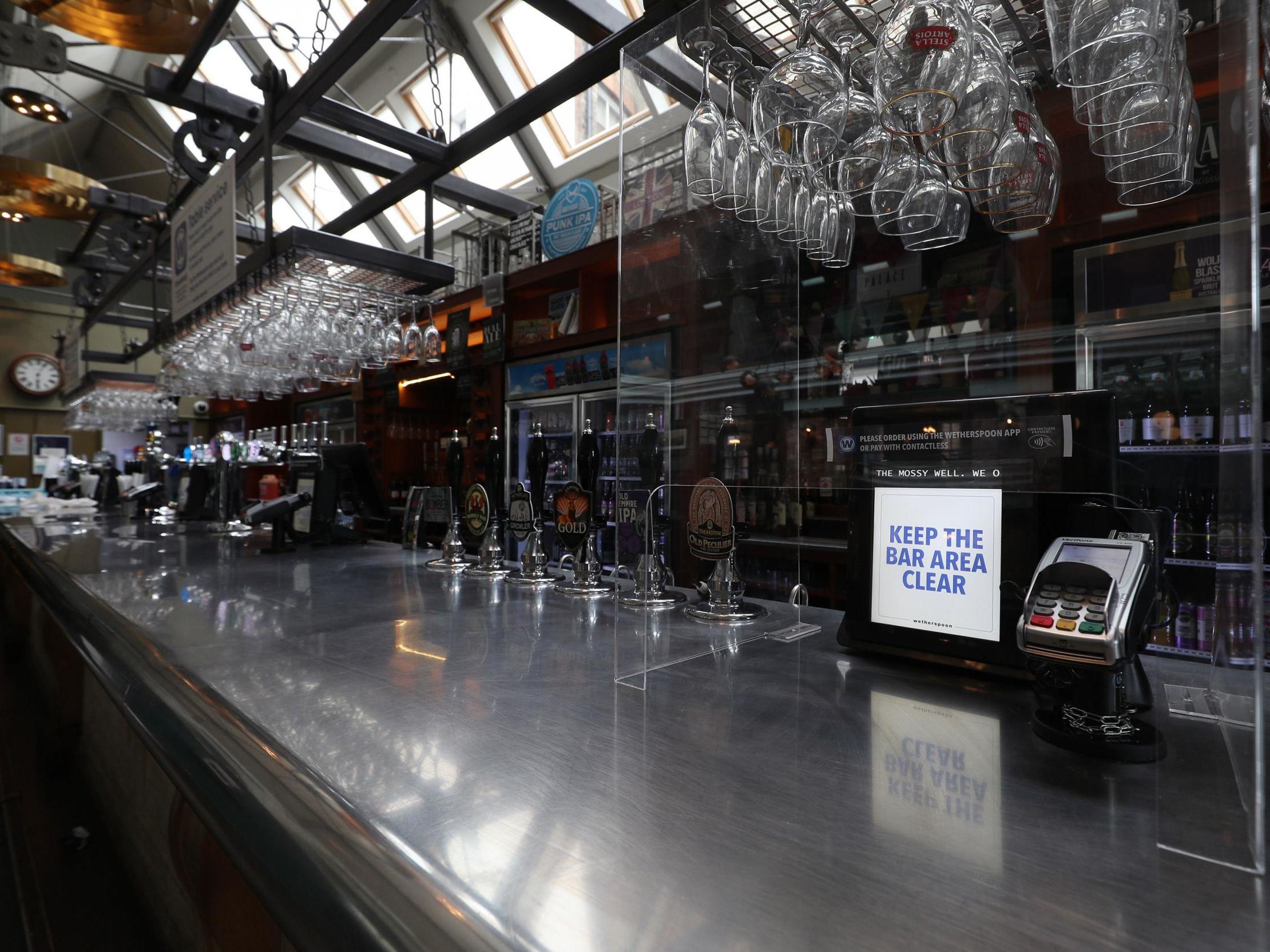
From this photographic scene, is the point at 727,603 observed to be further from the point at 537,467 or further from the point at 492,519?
the point at 492,519

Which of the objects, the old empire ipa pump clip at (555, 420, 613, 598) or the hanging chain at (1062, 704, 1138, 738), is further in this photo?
the old empire ipa pump clip at (555, 420, 613, 598)

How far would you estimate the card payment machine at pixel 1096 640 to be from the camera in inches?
24.9

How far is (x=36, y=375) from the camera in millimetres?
Answer: 9938

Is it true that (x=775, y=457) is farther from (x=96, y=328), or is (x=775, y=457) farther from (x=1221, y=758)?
(x=96, y=328)

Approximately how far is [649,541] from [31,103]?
11.7 ft

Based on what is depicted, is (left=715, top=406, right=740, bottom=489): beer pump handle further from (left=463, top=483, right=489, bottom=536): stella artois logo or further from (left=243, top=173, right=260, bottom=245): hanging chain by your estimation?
(left=243, top=173, right=260, bottom=245): hanging chain

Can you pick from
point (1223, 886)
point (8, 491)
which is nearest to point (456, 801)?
point (1223, 886)

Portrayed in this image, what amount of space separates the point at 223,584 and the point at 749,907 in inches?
66.8

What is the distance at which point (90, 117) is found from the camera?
26.0 ft

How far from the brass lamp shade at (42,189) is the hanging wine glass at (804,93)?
3910 mm

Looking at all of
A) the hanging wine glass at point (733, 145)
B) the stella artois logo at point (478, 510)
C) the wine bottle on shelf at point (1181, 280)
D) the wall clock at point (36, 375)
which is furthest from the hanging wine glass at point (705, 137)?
the wall clock at point (36, 375)

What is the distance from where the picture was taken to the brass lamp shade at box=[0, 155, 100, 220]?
3266mm

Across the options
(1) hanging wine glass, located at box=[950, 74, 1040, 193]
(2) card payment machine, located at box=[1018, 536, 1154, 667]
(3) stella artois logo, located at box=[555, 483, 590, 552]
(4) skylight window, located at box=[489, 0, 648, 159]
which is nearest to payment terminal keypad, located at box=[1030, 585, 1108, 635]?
(2) card payment machine, located at box=[1018, 536, 1154, 667]

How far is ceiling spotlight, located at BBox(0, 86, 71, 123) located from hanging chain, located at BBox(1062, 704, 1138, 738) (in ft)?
13.4
